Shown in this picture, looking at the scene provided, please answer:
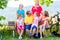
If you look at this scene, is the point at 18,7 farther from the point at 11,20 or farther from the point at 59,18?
the point at 59,18

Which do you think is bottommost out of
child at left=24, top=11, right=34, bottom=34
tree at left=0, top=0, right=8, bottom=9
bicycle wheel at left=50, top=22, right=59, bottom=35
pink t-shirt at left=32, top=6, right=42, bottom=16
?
bicycle wheel at left=50, top=22, right=59, bottom=35

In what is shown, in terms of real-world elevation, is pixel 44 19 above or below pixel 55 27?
above

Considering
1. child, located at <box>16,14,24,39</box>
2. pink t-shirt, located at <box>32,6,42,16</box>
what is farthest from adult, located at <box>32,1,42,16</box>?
child, located at <box>16,14,24,39</box>

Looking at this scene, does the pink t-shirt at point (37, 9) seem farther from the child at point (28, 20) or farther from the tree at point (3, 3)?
the tree at point (3, 3)

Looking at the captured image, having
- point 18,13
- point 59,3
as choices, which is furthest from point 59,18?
point 18,13

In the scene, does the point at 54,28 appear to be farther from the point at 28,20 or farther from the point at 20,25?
the point at 20,25

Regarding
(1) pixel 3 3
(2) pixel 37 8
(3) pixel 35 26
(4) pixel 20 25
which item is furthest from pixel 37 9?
(1) pixel 3 3

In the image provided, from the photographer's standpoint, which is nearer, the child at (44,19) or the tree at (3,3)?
the tree at (3,3)

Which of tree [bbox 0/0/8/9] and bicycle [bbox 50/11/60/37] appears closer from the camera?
tree [bbox 0/0/8/9]

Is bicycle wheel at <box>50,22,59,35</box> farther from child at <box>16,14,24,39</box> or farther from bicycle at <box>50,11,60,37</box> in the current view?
child at <box>16,14,24,39</box>

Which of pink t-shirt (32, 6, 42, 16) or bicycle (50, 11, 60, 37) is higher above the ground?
pink t-shirt (32, 6, 42, 16)

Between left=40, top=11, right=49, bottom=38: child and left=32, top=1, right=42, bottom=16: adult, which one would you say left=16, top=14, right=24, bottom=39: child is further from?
left=40, top=11, right=49, bottom=38: child

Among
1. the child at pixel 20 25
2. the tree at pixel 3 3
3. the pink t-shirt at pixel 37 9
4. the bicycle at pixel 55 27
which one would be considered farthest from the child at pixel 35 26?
the tree at pixel 3 3

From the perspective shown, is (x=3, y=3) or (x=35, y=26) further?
(x=35, y=26)
